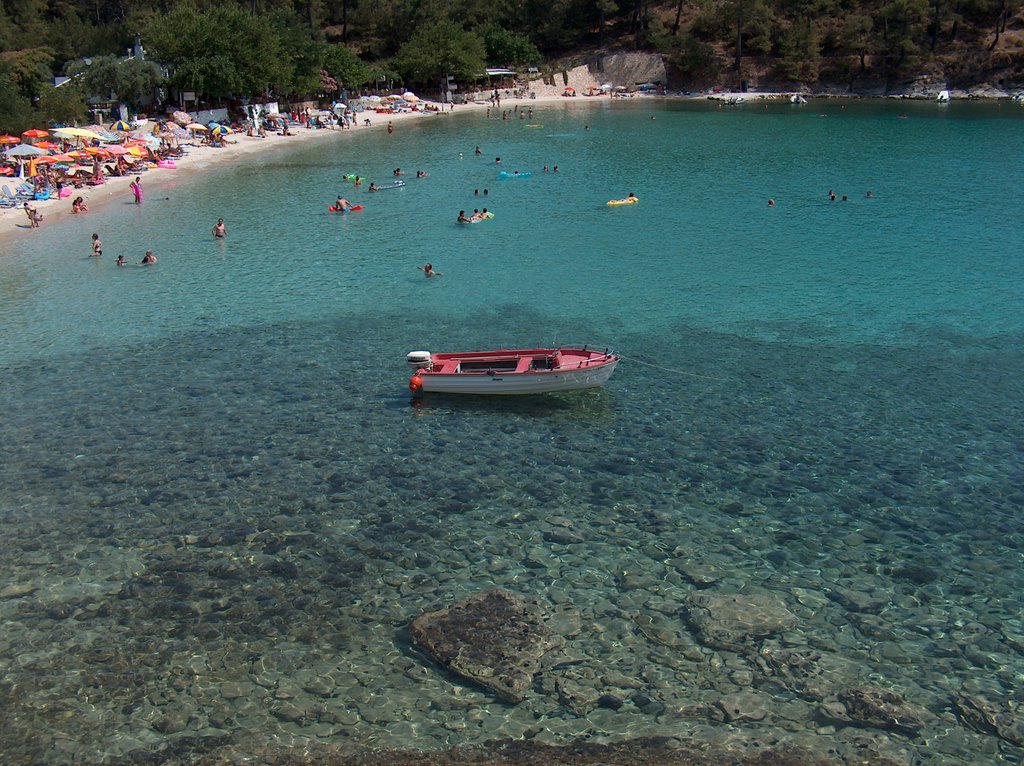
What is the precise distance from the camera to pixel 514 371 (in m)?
26.6

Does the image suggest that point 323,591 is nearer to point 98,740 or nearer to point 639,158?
point 98,740

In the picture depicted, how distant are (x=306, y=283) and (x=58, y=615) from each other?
24.7 m

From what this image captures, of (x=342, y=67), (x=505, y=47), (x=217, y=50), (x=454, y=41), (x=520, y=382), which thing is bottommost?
(x=520, y=382)

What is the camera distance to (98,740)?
14.1 metres

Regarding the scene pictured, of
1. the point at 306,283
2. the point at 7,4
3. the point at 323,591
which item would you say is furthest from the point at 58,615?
the point at 7,4

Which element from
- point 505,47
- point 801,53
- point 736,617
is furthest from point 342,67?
point 736,617

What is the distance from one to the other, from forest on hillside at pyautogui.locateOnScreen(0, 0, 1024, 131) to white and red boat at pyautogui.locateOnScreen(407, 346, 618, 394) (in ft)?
218

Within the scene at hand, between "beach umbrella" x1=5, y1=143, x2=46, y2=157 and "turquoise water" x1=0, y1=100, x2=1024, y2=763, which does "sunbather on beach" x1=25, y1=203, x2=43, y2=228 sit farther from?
"beach umbrella" x1=5, y1=143, x2=46, y2=157

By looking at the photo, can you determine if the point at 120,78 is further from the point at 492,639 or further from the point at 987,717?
the point at 987,717

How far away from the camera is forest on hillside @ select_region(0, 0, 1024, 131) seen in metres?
84.4

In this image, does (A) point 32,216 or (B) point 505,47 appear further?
(B) point 505,47

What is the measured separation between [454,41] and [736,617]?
117 metres

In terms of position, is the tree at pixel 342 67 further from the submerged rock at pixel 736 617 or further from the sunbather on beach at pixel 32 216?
the submerged rock at pixel 736 617

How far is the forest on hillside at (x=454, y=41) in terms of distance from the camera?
8444 centimetres
